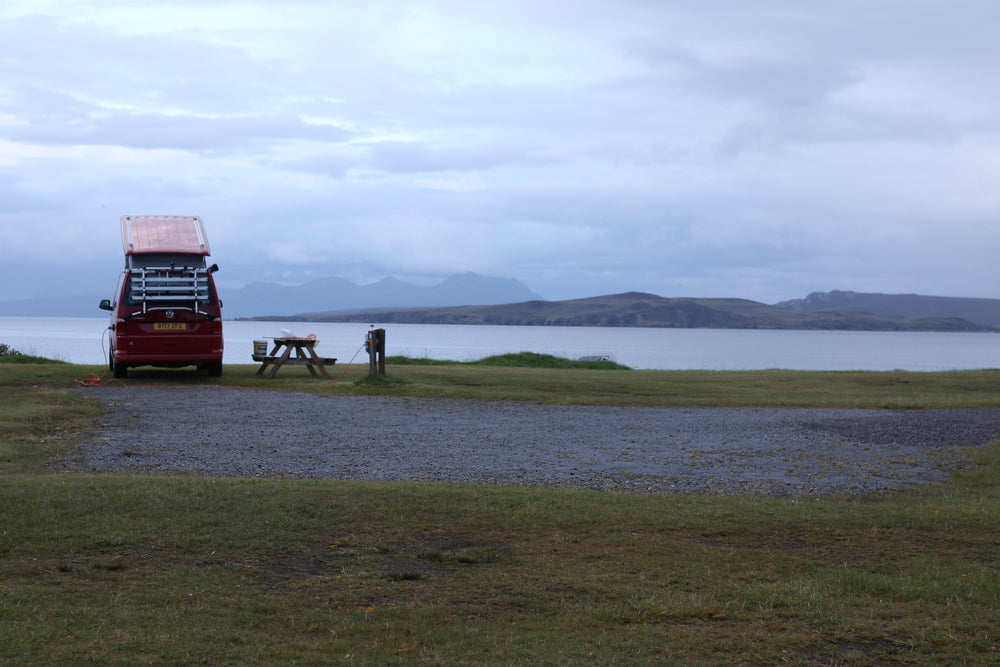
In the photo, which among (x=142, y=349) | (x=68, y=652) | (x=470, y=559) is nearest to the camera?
(x=68, y=652)

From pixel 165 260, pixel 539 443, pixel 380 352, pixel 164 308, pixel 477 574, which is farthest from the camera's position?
pixel 380 352

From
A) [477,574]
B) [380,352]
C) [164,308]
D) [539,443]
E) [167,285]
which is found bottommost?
[477,574]

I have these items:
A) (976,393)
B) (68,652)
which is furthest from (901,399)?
(68,652)

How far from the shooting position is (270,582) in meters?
5.86

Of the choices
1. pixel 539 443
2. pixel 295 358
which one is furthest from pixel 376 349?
pixel 539 443

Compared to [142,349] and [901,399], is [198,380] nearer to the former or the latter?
[142,349]

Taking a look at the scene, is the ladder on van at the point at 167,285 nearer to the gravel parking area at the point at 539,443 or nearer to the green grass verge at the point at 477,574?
the gravel parking area at the point at 539,443

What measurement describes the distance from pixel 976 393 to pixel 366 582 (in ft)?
73.3

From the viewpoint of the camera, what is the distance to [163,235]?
22000mm

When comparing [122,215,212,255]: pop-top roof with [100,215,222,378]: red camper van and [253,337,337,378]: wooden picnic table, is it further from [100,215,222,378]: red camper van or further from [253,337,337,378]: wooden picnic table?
[253,337,337,378]: wooden picnic table

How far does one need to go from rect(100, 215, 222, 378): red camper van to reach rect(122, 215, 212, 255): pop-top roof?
24 millimetres

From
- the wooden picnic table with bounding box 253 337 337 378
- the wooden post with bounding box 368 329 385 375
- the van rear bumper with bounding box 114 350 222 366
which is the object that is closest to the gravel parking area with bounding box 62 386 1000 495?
the van rear bumper with bounding box 114 350 222 366

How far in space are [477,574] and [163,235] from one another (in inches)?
723

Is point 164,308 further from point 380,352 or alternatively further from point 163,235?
point 380,352
